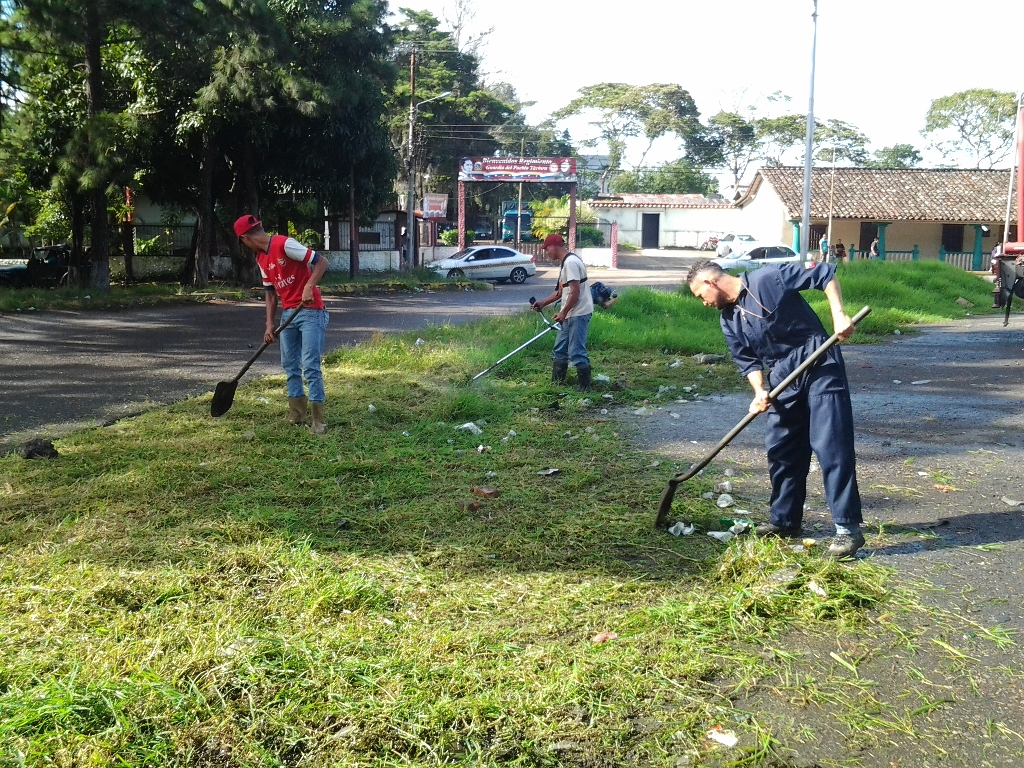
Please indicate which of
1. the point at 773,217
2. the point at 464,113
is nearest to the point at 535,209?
the point at 464,113

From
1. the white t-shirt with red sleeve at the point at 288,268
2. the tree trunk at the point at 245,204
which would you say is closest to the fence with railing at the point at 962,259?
the tree trunk at the point at 245,204

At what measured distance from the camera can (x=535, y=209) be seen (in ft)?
154

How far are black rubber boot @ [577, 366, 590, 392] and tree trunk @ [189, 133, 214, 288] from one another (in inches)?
634

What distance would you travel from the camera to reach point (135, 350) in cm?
1218

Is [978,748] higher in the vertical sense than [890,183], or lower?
lower

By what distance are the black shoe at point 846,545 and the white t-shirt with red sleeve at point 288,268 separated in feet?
13.4

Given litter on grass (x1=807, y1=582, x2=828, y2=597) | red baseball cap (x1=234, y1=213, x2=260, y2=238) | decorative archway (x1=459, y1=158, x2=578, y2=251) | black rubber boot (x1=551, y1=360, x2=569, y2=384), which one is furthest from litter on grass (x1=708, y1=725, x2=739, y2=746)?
decorative archway (x1=459, y1=158, x2=578, y2=251)

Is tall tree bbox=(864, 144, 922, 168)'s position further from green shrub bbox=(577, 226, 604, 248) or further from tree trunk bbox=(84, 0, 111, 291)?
tree trunk bbox=(84, 0, 111, 291)

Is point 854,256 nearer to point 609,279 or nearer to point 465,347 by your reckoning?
point 609,279

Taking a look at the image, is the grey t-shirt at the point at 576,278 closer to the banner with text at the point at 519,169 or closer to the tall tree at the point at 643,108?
the banner with text at the point at 519,169

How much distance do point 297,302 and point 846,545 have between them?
14.2ft

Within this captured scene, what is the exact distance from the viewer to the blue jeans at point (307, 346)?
22.0 ft

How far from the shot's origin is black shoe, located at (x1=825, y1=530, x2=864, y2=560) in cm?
421

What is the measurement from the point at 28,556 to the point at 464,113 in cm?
4491
